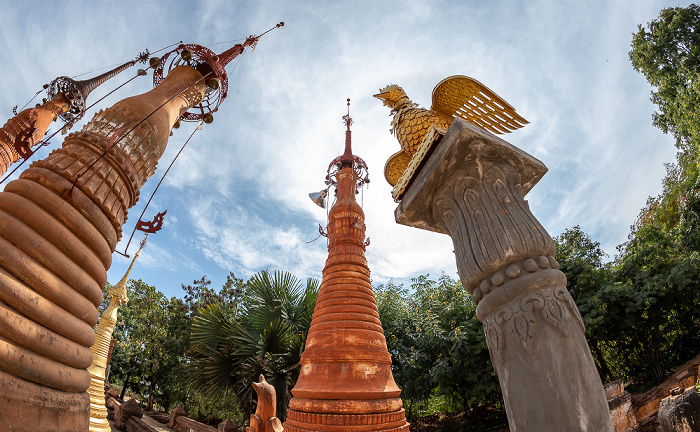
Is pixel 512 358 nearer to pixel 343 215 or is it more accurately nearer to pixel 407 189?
pixel 407 189

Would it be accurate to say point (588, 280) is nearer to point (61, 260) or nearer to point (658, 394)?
point (658, 394)

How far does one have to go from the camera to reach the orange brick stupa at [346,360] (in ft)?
14.9

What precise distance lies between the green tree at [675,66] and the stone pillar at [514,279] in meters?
13.5

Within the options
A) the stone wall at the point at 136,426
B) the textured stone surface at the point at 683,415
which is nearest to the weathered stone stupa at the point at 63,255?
the textured stone surface at the point at 683,415

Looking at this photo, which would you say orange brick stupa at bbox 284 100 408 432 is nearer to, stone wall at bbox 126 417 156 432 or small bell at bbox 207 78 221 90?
small bell at bbox 207 78 221 90

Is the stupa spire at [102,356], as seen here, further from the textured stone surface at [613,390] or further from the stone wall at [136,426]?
the textured stone surface at [613,390]

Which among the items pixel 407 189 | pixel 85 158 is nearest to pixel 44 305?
pixel 85 158

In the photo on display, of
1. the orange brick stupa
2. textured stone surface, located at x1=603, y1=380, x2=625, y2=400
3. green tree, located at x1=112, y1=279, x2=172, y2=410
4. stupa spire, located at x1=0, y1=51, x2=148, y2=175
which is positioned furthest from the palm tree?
green tree, located at x1=112, y1=279, x2=172, y2=410

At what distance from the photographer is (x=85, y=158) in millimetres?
2025

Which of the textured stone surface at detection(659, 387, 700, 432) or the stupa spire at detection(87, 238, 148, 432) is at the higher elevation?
the stupa spire at detection(87, 238, 148, 432)

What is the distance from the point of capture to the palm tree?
29.2ft

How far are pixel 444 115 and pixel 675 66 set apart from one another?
15.3 meters

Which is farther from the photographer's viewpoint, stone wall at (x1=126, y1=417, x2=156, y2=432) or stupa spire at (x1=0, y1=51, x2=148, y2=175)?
stone wall at (x1=126, y1=417, x2=156, y2=432)

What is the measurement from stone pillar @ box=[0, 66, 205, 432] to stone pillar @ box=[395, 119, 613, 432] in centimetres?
187
